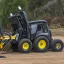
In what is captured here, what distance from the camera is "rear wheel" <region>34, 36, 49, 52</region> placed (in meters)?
17.8

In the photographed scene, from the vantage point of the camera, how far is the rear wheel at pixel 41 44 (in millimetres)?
17823

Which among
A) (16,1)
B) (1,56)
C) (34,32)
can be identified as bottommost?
(1,56)

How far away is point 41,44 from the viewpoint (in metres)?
18.0

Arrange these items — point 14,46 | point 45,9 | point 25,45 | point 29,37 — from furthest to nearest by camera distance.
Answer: point 45,9
point 14,46
point 29,37
point 25,45

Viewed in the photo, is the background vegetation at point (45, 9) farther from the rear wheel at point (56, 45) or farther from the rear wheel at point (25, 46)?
the rear wheel at point (25, 46)

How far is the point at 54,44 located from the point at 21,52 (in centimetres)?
210

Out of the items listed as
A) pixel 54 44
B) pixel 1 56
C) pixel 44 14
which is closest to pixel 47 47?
pixel 54 44

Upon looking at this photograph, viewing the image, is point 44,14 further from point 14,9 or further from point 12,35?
point 12,35

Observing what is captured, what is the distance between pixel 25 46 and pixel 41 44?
1033mm

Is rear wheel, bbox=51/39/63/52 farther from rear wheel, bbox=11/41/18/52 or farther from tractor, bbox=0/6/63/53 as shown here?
rear wheel, bbox=11/41/18/52

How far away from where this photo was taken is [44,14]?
4722cm

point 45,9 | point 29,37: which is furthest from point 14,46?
point 45,9

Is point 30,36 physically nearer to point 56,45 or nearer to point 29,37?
point 29,37

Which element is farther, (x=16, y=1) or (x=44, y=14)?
(x=44, y=14)
